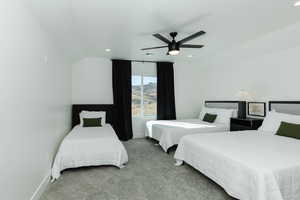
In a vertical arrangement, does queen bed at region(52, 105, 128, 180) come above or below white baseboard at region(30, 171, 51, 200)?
above

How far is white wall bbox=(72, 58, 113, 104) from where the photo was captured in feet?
16.5

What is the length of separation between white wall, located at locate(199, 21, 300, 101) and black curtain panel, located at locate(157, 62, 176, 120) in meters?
1.39

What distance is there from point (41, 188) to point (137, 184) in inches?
51.3

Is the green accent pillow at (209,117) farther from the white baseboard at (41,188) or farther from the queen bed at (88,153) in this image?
the white baseboard at (41,188)

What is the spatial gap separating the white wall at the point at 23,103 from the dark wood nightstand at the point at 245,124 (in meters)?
3.91

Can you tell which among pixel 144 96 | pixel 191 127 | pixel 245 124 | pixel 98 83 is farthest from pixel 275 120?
pixel 98 83

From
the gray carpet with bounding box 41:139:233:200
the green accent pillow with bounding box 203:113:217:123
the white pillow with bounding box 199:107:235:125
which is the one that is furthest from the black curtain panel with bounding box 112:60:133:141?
the white pillow with bounding box 199:107:235:125

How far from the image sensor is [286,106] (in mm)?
3434

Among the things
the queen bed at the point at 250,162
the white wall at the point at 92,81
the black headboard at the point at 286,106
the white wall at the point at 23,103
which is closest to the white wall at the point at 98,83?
the white wall at the point at 92,81

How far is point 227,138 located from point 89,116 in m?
3.41

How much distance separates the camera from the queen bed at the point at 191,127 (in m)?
3.85

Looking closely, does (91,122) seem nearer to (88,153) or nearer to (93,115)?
(93,115)

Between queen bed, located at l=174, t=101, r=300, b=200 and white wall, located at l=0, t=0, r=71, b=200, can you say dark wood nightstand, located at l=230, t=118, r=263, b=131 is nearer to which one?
queen bed, located at l=174, t=101, r=300, b=200

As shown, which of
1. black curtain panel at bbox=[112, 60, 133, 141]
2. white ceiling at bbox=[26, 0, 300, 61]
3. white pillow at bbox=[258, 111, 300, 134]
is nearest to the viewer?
white ceiling at bbox=[26, 0, 300, 61]
